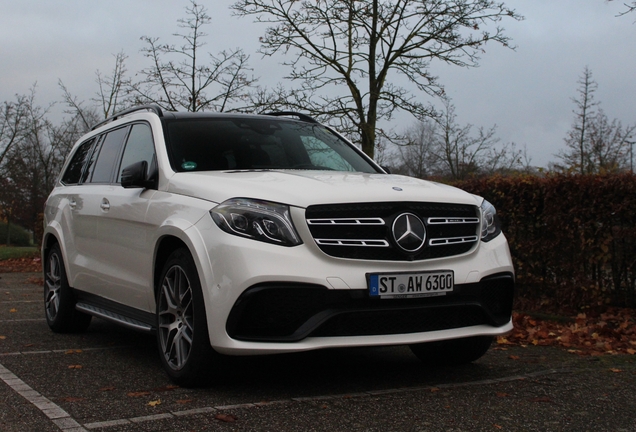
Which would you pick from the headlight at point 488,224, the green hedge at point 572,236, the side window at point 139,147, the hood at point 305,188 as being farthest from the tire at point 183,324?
the green hedge at point 572,236

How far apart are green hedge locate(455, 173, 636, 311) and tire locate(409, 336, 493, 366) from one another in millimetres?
3612

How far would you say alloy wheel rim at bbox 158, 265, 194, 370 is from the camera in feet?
15.4

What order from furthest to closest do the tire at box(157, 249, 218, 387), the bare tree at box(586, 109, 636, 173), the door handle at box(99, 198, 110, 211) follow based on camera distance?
the bare tree at box(586, 109, 636, 173), the door handle at box(99, 198, 110, 211), the tire at box(157, 249, 218, 387)

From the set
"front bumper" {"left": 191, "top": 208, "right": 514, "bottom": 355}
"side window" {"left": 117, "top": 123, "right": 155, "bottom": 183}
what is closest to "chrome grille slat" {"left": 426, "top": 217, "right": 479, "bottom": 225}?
"front bumper" {"left": 191, "top": 208, "right": 514, "bottom": 355}

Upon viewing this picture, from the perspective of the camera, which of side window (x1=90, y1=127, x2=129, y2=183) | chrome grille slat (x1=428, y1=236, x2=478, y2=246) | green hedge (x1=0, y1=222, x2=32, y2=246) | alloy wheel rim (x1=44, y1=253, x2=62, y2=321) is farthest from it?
green hedge (x1=0, y1=222, x2=32, y2=246)

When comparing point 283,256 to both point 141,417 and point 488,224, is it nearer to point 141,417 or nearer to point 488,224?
point 141,417

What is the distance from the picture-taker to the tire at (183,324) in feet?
14.7

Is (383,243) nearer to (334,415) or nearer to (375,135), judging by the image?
(334,415)

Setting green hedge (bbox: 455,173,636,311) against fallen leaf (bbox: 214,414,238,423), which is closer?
fallen leaf (bbox: 214,414,238,423)

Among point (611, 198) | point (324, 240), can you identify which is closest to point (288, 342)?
point (324, 240)

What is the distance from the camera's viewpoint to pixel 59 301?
7.12 metres

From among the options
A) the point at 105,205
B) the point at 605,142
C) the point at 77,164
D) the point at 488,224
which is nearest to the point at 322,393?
the point at 488,224

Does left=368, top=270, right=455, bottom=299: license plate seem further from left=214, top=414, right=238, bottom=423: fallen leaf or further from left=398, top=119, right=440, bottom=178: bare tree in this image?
left=398, top=119, right=440, bottom=178: bare tree

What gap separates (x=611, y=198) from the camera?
8383 mm
